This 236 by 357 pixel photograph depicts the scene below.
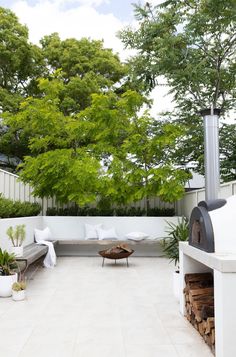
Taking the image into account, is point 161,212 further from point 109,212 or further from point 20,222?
point 20,222

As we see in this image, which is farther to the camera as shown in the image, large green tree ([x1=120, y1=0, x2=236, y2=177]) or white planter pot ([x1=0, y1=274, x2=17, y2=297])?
large green tree ([x1=120, y1=0, x2=236, y2=177])

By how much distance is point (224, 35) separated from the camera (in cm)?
1032

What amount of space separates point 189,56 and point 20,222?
6.16 metres

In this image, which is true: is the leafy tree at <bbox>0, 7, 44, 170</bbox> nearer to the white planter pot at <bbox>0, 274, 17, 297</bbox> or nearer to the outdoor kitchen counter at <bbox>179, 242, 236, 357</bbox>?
the white planter pot at <bbox>0, 274, 17, 297</bbox>

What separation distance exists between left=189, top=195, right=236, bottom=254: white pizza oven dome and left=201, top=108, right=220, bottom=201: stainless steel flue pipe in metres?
1.52

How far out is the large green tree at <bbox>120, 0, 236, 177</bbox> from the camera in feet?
31.1

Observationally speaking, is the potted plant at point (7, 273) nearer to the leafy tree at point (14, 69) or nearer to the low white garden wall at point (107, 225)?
the low white garden wall at point (107, 225)

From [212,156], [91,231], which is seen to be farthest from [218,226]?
[91,231]

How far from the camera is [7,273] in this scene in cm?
495

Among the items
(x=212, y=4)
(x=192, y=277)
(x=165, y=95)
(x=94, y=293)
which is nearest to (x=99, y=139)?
(x=165, y=95)

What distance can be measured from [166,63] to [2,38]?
6957 mm

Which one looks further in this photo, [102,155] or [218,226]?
[102,155]

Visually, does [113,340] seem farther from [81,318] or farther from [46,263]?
[46,263]

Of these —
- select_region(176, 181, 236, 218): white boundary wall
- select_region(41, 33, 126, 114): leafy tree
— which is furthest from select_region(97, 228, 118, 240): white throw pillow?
select_region(41, 33, 126, 114): leafy tree
